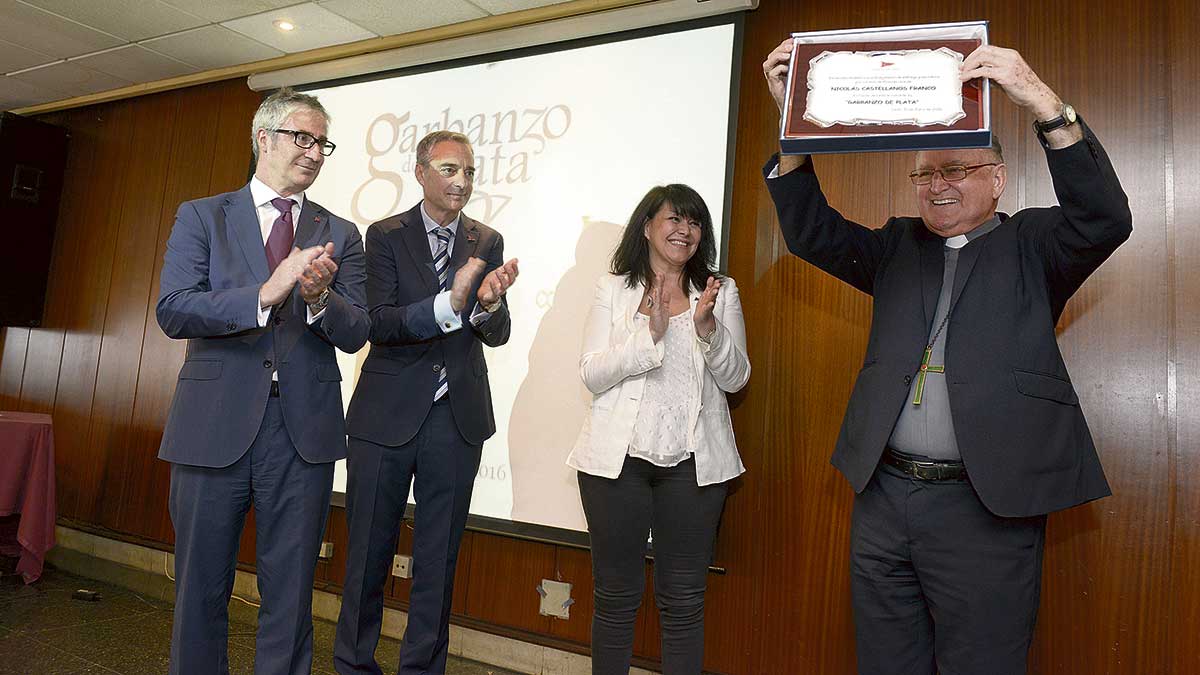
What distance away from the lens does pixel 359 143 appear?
3.92 m

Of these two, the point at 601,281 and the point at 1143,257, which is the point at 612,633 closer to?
the point at 601,281

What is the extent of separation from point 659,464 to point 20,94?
530 centimetres

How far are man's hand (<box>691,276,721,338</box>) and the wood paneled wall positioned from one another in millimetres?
694

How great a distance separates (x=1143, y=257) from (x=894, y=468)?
1273 mm

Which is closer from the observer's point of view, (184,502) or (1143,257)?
(184,502)

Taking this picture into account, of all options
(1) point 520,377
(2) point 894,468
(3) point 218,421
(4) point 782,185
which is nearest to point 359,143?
(1) point 520,377

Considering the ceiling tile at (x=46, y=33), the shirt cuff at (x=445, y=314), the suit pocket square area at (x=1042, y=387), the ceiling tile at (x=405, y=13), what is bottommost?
the suit pocket square area at (x=1042, y=387)

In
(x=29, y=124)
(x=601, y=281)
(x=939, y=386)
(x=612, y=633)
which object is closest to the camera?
(x=939, y=386)

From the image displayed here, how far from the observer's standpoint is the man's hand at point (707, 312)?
7.29ft

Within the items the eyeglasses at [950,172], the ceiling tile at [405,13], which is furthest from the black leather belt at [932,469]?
the ceiling tile at [405,13]

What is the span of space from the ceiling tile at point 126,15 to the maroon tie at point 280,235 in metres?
2.39

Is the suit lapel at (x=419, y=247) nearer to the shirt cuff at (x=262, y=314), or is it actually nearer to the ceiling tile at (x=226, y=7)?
the shirt cuff at (x=262, y=314)

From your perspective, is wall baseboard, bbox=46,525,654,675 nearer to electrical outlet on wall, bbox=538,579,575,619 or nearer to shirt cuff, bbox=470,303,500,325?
electrical outlet on wall, bbox=538,579,575,619

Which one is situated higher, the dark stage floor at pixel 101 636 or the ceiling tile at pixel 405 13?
the ceiling tile at pixel 405 13
